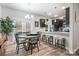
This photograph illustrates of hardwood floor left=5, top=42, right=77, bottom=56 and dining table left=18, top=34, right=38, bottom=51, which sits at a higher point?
dining table left=18, top=34, right=38, bottom=51

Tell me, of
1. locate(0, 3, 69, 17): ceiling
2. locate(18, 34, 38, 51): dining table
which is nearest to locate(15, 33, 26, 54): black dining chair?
locate(18, 34, 38, 51): dining table

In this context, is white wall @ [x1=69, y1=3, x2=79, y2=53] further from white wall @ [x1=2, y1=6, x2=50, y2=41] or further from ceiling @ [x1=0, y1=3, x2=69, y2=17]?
white wall @ [x1=2, y1=6, x2=50, y2=41]

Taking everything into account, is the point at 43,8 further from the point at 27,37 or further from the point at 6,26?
the point at 6,26

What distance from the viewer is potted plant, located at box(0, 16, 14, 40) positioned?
248cm

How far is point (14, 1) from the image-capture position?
8.24 feet

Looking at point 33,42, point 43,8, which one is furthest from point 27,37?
point 43,8

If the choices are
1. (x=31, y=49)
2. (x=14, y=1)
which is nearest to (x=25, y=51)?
(x=31, y=49)

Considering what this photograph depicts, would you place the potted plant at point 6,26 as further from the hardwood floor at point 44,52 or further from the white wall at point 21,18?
the hardwood floor at point 44,52

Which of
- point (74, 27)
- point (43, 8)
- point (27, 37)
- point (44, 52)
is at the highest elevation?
point (43, 8)

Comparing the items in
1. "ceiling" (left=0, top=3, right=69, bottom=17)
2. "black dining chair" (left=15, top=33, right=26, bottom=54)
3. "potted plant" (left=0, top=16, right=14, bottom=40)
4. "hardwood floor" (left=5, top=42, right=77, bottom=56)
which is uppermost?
"ceiling" (left=0, top=3, right=69, bottom=17)

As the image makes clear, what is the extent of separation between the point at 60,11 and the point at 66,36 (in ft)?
1.99

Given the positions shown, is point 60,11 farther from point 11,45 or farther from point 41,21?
point 11,45

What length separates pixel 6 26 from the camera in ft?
8.27

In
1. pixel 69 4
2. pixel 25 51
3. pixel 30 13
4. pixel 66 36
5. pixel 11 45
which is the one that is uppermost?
pixel 69 4
